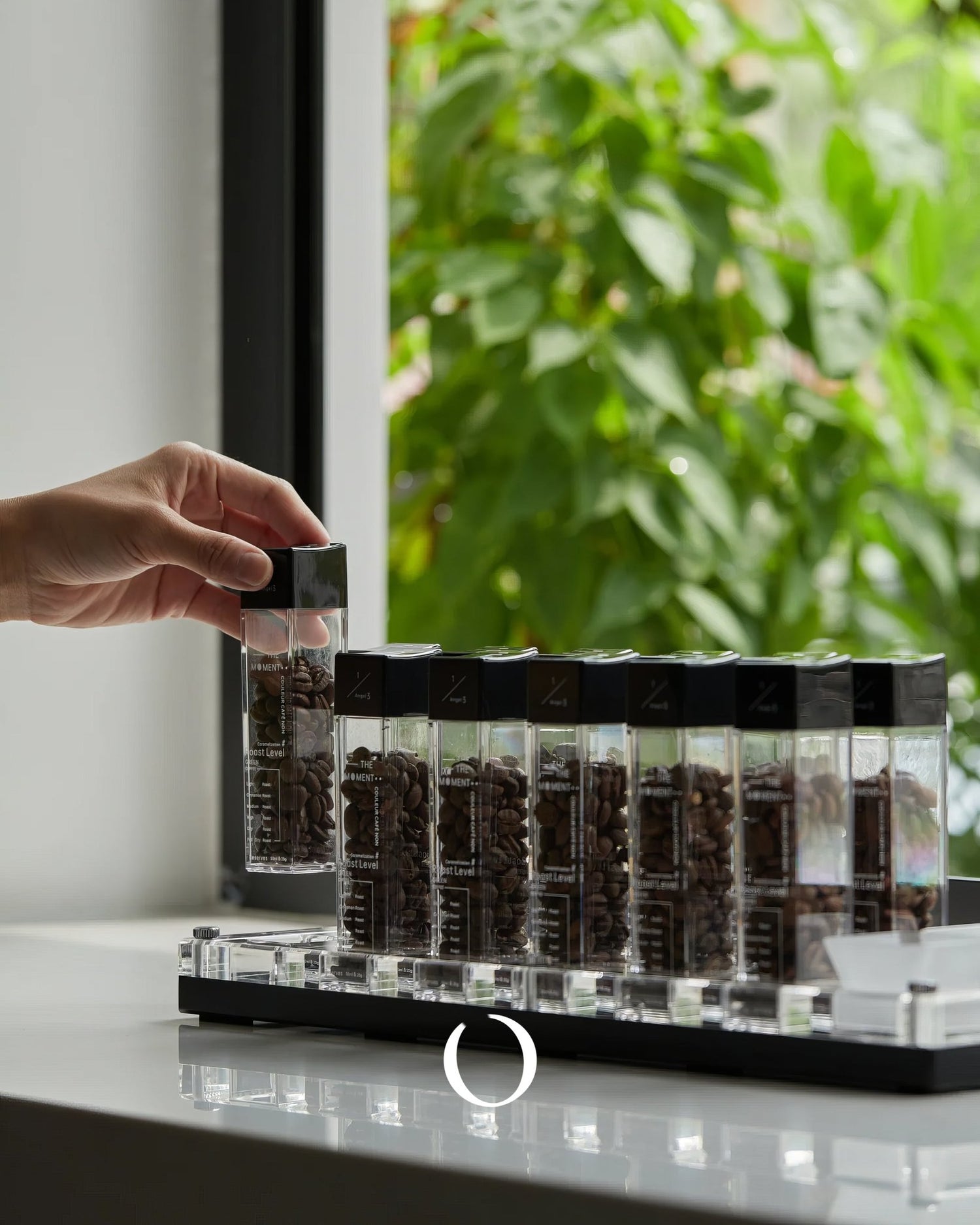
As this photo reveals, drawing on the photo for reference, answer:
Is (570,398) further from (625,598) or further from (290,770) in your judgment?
(290,770)

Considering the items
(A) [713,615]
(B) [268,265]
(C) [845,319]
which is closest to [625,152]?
(C) [845,319]

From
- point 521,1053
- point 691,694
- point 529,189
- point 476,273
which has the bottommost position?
point 521,1053

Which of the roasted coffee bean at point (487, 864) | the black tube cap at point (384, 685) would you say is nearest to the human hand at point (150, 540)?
the black tube cap at point (384, 685)

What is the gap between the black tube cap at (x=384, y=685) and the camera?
1052 millimetres

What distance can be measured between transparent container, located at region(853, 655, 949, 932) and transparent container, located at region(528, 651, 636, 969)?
137 mm

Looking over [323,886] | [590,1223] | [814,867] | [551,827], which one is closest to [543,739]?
[551,827]

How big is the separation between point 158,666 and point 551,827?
0.95 metres

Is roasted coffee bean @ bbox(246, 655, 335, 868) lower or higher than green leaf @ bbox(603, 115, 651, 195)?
lower

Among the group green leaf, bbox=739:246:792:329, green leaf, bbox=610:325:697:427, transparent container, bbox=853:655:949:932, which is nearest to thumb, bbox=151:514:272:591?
transparent container, bbox=853:655:949:932

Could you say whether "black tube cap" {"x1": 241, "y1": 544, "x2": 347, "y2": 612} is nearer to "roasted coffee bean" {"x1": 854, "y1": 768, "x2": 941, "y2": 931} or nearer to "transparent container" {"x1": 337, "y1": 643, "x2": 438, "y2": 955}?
"transparent container" {"x1": 337, "y1": 643, "x2": 438, "y2": 955}

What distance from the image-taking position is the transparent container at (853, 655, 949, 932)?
903mm

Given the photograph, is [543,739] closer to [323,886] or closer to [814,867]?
[814,867]

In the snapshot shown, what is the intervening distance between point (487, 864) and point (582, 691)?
0.12 meters

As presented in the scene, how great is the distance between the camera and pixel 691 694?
0.92 m
